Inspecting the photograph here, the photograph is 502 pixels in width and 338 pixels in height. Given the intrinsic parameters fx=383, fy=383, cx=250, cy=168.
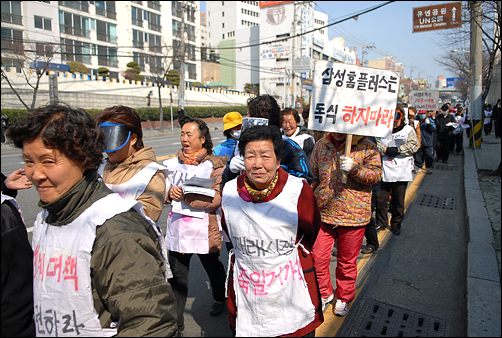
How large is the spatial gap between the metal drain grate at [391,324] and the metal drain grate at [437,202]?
4125 millimetres

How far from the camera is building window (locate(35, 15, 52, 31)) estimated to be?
30.7 metres

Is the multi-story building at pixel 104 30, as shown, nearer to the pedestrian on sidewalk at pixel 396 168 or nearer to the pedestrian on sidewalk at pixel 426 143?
the pedestrian on sidewalk at pixel 426 143

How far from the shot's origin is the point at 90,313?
1.40m

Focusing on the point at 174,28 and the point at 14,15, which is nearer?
the point at 14,15

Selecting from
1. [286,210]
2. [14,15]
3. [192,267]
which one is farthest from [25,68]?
[286,210]

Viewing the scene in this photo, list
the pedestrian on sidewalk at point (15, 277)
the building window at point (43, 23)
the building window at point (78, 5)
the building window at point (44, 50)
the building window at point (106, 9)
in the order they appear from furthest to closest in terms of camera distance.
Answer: the building window at point (106, 9) < the building window at point (78, 5) < the building window at point (43, 23) < the building window at point (44, 50) < the pedestrian on sidewalk at point (15, 277)

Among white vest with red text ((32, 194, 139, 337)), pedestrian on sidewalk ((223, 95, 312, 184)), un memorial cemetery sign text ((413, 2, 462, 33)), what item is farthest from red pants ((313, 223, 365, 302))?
un memorial cemetery sign text ((413, 2, 462, 33))

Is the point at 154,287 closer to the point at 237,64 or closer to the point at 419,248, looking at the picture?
the point at 419,248

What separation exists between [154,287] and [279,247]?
86 cm

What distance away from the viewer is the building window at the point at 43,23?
3071 centimetres

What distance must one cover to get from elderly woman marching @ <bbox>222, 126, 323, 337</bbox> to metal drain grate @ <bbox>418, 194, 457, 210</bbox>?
5.55m

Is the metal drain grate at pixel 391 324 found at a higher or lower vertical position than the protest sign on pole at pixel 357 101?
lower

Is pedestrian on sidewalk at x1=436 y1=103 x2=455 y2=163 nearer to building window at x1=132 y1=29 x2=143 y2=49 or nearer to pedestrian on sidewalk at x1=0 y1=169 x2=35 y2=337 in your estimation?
pedestrian on sidewalk at x1=0 y1=169 x2=35 y2=337

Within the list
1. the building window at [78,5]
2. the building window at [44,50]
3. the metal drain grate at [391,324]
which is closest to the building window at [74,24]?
the building window at [78,5]
